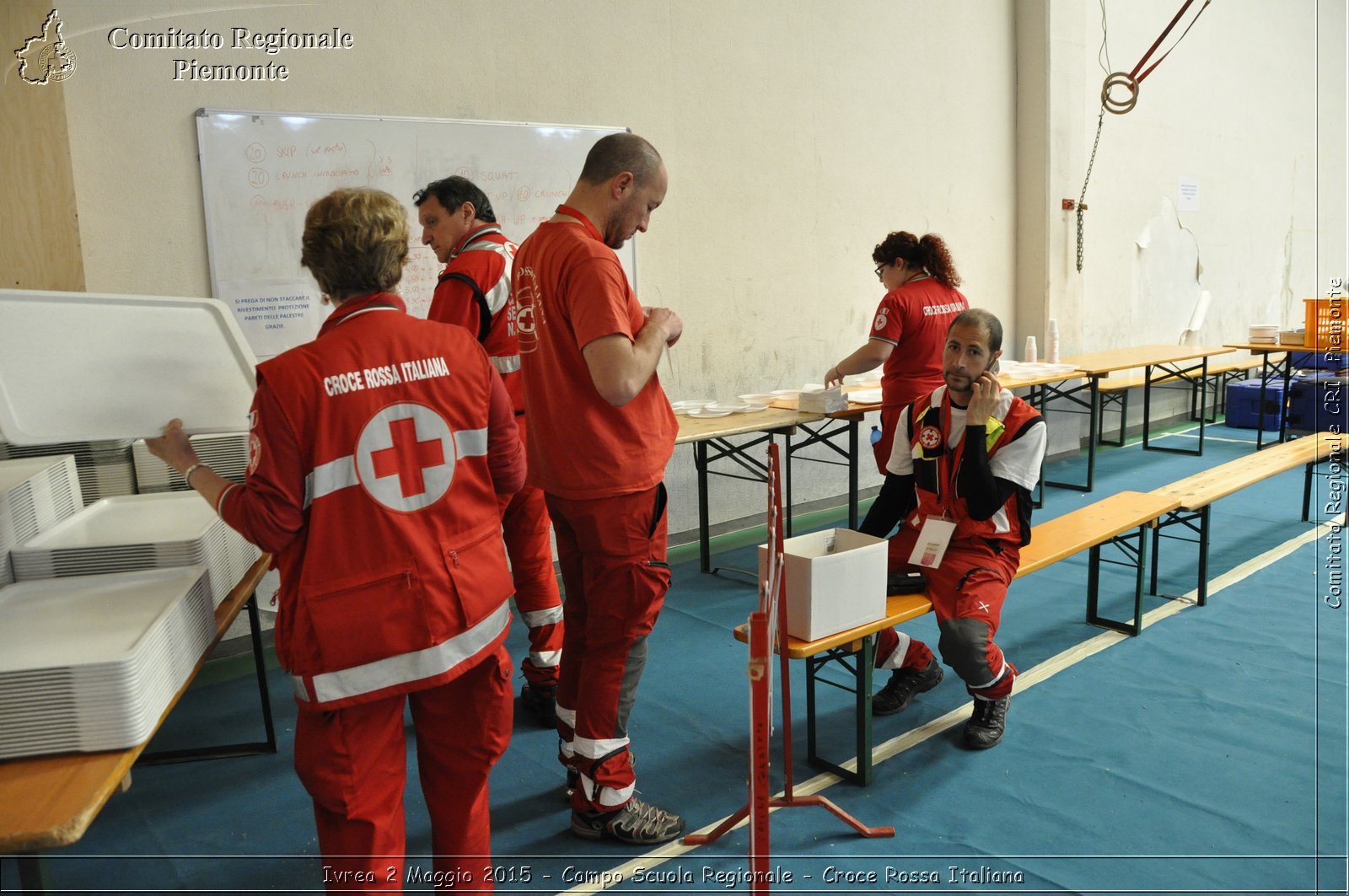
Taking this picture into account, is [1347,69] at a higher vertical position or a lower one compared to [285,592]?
higher

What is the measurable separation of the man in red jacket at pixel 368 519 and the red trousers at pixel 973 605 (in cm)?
155

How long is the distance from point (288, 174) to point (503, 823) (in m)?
2.69

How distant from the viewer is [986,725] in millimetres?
2785

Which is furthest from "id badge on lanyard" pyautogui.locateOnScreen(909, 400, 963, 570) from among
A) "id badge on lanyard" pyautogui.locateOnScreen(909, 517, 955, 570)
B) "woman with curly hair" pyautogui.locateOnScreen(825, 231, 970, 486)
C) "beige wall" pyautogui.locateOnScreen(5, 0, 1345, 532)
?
"beige wall" pyautogui.locateOnScreen(5, 0, 1345, 532)

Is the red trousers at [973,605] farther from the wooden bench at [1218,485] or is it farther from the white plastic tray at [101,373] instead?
the white plastic tray at [101,373]

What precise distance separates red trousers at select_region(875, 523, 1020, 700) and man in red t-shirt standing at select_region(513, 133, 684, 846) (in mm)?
956

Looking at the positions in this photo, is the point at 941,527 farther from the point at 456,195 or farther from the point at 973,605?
the point at 456,195

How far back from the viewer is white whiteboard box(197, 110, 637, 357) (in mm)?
3574

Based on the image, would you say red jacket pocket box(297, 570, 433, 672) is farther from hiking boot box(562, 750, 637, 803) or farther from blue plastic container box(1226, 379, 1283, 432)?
blue plastic container box(1226, 379, 1283, 432)

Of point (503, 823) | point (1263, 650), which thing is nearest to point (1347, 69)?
point (1263, 650)

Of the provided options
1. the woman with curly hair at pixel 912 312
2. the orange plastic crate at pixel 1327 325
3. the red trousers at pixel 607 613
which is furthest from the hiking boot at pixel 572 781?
the orange plastic crate at pixel 1327 325

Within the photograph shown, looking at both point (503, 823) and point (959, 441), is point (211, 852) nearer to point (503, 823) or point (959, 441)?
point (503, 823)

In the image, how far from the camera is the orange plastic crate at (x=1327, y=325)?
21.5 ft

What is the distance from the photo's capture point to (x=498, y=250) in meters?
2.83
